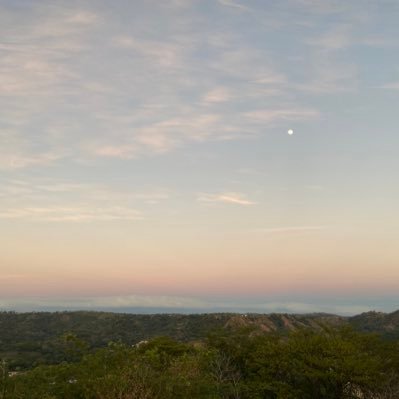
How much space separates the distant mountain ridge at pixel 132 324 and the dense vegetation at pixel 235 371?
71.8 m

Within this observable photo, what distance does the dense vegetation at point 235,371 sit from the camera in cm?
2436

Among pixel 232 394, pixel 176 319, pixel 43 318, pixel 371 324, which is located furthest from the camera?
pixel 43 318

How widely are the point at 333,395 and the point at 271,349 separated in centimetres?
611

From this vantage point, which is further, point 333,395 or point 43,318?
point 43,318

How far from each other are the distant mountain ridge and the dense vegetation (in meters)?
71.8

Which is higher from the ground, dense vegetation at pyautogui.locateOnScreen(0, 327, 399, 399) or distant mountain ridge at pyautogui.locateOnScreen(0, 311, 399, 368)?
dense vegetation at pyautogui.locateOnScreen(0, 327, 399, 399)

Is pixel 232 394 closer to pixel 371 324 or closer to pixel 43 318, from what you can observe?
pixel 371 324

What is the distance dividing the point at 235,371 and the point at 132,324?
115488mm

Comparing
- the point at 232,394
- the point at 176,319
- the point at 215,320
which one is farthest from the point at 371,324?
the point at 232,394

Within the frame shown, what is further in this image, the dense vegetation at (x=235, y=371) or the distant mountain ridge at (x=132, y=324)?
the distant mountain ridge at (x=132, y=324)

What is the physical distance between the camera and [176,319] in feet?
511

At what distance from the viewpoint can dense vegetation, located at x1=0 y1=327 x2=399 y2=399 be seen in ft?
79.9

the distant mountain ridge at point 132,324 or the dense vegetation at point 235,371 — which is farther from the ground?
the dense vegetation at point 235,371

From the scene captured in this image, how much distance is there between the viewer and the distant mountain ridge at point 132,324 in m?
125
